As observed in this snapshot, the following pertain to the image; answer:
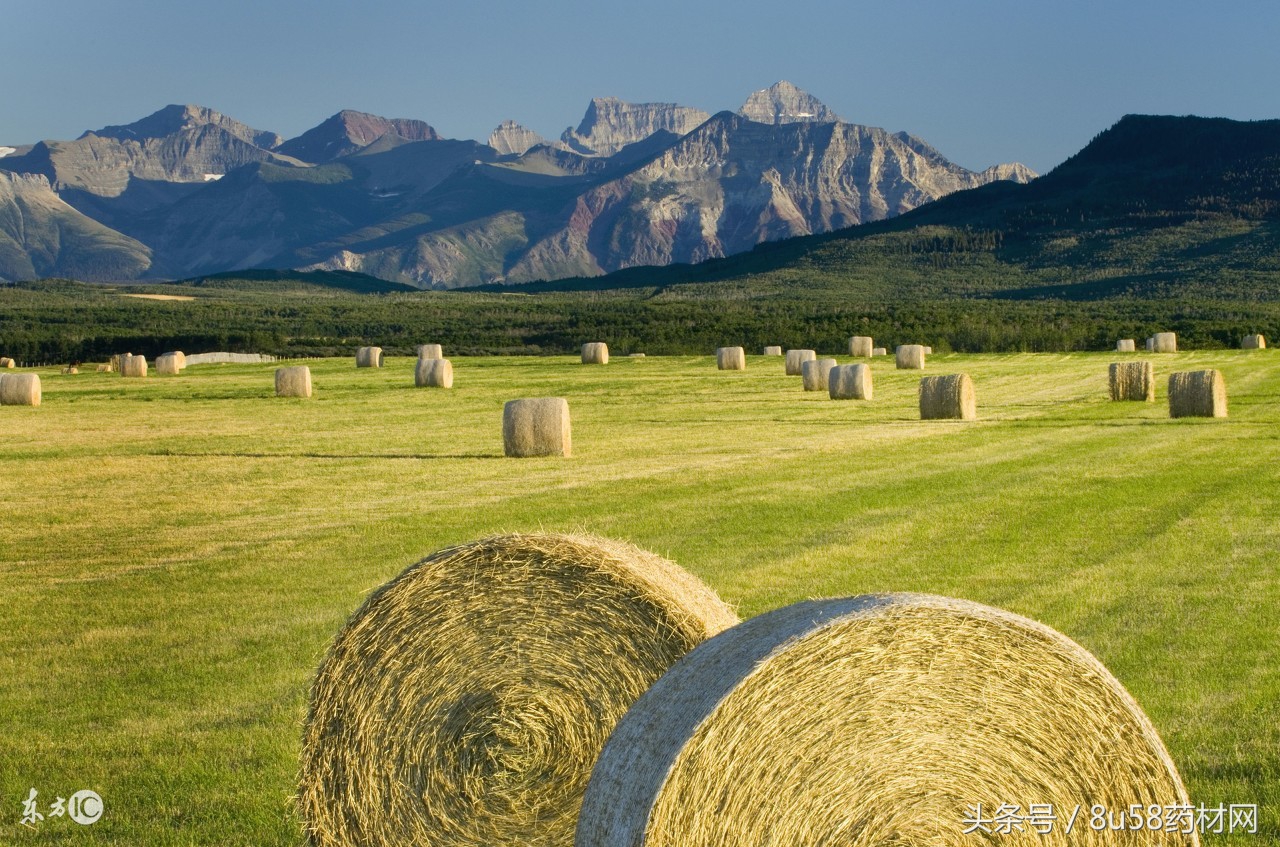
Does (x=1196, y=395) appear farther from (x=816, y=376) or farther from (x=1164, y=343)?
(x=1164, y=343)

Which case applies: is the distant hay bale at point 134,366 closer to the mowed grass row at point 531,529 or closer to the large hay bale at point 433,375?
the large hay bale at point 433,375

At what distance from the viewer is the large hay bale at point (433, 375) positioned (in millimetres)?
48250

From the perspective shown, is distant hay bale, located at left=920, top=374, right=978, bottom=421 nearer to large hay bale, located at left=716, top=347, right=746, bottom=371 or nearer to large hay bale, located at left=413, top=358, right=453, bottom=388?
large hay bale, located at left=413, top=358, right=453, bottom=388

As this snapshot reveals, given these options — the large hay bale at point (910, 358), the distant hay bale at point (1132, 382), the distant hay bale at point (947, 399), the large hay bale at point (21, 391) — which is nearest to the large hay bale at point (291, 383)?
the large hay bale at point (21, 391)

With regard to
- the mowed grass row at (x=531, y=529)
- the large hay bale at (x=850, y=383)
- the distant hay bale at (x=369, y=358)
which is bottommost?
the mowed grass row at (x=531, y=529)

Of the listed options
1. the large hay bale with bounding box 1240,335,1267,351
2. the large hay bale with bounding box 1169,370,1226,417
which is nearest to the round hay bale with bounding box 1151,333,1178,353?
the large hay bale with bounding box 1240,335,1267,351

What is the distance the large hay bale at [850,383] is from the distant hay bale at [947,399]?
6736 mm

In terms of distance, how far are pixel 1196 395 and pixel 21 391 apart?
1198 inches

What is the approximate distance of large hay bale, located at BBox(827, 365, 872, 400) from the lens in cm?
4031

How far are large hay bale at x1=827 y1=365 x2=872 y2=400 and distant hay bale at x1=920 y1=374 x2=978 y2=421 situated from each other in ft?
22.1

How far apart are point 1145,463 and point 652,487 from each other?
7.61 m

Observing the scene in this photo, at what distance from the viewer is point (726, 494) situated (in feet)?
66.4

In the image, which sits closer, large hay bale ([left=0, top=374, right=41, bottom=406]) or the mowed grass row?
the mowed grass row

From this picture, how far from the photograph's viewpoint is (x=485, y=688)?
712 cm
